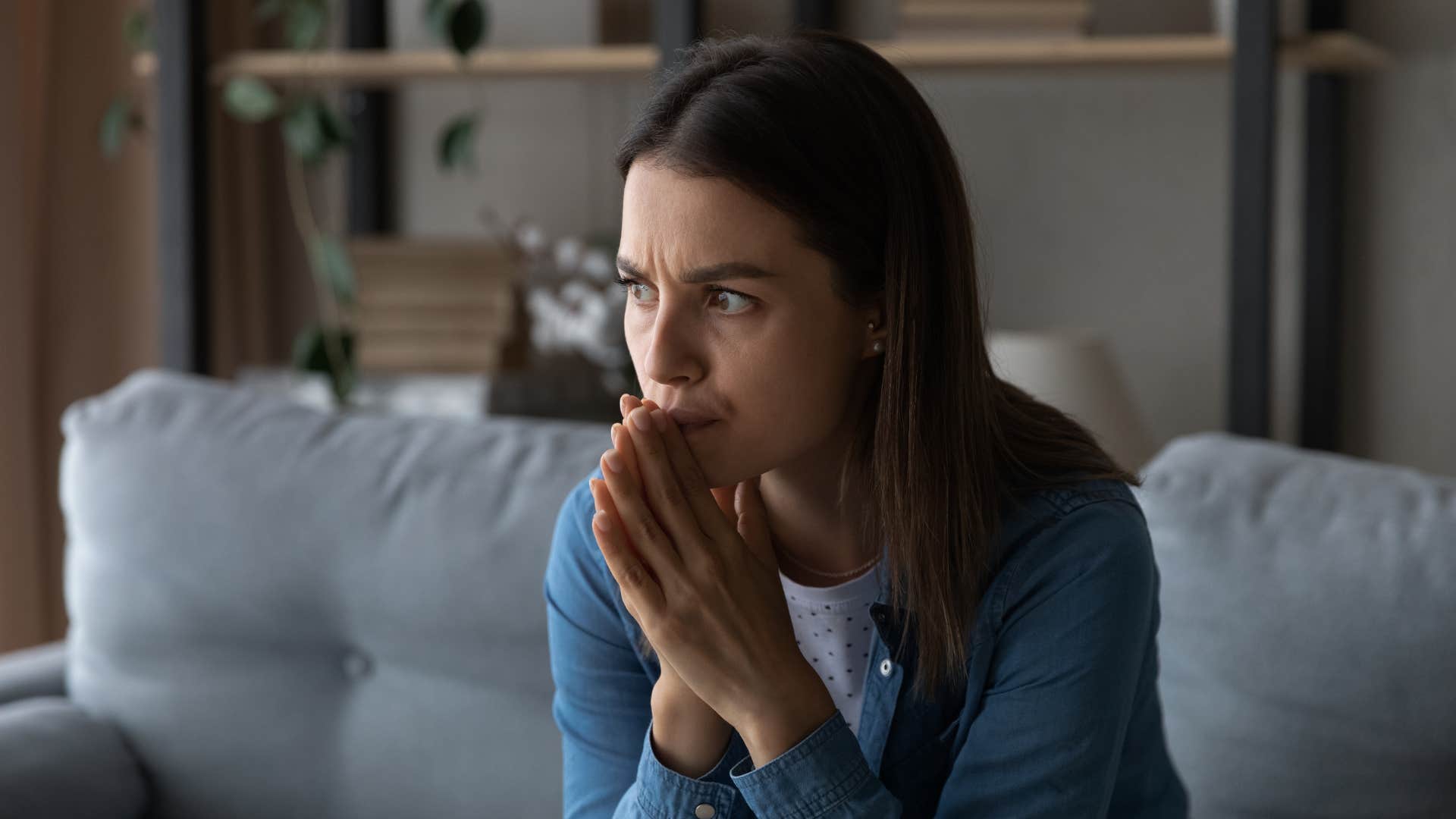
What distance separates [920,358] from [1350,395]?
4.79ft

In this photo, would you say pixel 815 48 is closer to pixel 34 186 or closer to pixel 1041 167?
pixel 1041 167

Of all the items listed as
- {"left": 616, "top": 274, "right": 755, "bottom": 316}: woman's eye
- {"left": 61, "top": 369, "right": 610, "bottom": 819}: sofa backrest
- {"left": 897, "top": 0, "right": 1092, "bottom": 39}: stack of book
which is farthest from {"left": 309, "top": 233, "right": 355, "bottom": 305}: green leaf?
{"left": 616, "top": 274, "right": 755, "bottom": 316}: woman's eye

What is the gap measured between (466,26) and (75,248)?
35.0 inches

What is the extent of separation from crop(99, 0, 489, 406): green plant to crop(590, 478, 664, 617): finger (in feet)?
4.14

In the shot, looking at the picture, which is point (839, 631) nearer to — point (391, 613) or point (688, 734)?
point (688, 734)

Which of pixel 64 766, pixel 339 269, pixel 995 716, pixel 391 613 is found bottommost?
pixel 64 766

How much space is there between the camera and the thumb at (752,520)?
104 centimetres

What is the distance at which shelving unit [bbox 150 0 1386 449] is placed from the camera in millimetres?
1797

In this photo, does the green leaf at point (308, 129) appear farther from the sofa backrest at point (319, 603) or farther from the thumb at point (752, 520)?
the thumb at point (752, 520)

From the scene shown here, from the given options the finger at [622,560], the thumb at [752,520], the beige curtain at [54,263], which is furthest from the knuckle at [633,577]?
the beige curtain at [54,263]

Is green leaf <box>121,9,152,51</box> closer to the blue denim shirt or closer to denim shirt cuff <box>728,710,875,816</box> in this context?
the blue denim shirt

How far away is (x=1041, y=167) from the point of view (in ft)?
7.64

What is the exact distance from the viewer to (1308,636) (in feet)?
4.15

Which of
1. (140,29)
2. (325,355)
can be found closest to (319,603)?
(325,355)
